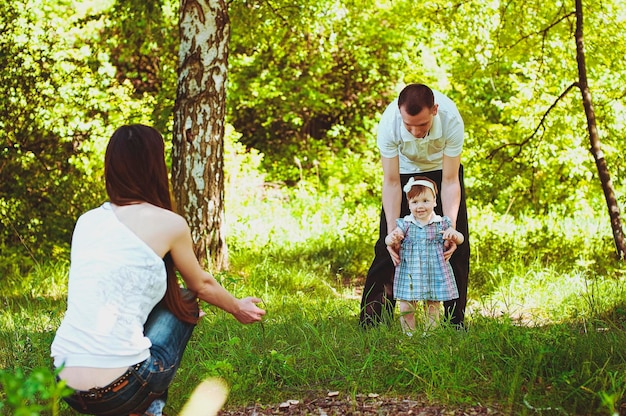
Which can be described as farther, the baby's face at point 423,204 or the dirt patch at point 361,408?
the baby's face at point 423,204

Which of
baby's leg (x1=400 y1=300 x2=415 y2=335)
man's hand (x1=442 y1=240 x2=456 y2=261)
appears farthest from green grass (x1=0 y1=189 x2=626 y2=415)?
man's hand (x1=442 y1=240 x2=456 y2=261)

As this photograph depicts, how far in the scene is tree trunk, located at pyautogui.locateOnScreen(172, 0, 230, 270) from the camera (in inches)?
244

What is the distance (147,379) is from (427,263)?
7.14 ft

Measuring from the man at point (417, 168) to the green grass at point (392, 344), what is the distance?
23 cm

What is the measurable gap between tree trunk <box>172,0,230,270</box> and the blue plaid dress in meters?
2.38

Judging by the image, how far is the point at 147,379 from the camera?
2648 mm

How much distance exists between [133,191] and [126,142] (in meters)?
0.17

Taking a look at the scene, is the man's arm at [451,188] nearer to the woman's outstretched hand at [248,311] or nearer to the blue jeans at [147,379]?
the woman's outstretched hand at [248,311]

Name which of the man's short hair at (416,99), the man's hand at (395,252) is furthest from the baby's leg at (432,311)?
the man's short hair at (416,99)

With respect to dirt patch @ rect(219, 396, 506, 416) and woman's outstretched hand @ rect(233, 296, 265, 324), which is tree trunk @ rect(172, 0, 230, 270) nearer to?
dirt patch @ rect(219, 396, 506, 416)

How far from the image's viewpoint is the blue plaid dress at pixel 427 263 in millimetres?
4398

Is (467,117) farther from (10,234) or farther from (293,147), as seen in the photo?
(293,147)

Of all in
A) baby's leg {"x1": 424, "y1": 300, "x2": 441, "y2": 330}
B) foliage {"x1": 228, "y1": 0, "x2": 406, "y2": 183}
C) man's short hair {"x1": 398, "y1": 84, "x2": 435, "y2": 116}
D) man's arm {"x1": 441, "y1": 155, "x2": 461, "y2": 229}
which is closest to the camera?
man's short hair {"x1": 398, "y1": 84, "x2": 435, "y2": 116}

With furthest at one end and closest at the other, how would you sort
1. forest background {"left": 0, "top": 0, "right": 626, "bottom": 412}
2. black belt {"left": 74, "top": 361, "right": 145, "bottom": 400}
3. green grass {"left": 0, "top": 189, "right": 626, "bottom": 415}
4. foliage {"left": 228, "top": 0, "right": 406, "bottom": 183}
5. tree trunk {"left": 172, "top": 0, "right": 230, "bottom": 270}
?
foliage {"left": 228, "top": 0, "right": 406, "bottom": 183}, forest background {"left": 0, "top": 0, "right": 626, "bottom": 412}, tree trunk {"left": 172, "top": 0, "right": 230, "bottom": 270}, green grass {"left": 0, "top": 189, "right": 626, "bottom": 415}, black belt {"left": 74, "top": 361, "right": 145, "bottom": 400}
